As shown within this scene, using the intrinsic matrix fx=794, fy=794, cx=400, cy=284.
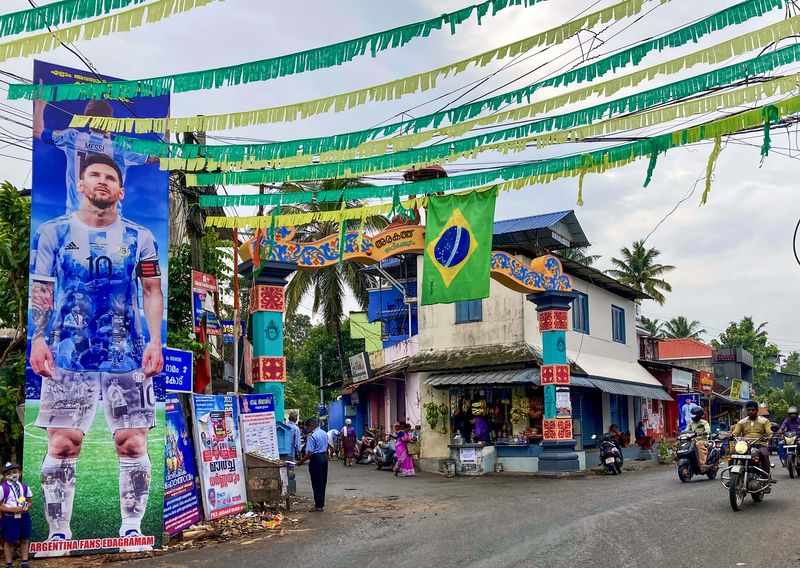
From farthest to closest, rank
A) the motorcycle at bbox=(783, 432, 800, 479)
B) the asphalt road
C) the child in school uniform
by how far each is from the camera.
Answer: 1. the motorcycle at bbox=(783, 432, 800, 479)
2. the child in school uniform
3. the asphalt road

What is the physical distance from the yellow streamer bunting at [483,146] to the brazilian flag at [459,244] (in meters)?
1.88

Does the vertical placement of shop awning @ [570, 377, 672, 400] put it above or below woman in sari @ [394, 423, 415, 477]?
above

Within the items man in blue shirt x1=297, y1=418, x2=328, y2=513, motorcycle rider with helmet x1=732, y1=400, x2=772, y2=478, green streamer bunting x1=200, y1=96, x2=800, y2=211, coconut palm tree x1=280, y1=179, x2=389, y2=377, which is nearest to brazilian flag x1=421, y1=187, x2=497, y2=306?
green streamer bunting x1=200, y1=96, x2=800, y2=211

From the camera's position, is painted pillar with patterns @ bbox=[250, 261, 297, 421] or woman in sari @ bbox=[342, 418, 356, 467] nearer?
painted pillar with patterns @ bbox=[250, 261, 297, 421]

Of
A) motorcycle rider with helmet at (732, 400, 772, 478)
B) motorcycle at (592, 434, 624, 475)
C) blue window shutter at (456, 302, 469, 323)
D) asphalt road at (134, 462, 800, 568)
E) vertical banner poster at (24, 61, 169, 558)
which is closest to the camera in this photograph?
asphalt road at (134, 462, 800, 568)

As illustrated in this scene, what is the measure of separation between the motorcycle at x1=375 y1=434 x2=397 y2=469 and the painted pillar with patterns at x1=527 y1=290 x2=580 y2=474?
590cm

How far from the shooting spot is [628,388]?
1168 inches

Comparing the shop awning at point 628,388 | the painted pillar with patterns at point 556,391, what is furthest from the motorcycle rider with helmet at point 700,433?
the shop awning at point 628,388

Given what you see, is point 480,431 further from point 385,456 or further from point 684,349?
point 684,349

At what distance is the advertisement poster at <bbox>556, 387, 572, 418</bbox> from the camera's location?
2241cm

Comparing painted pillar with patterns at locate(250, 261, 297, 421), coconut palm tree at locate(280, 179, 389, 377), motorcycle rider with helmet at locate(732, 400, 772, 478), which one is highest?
coconut palm tree at locate(280, 179, 389, 377)

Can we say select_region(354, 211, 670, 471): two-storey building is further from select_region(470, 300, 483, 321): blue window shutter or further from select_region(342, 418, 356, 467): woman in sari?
select_region(342, 418, 356, 467): woman in sari

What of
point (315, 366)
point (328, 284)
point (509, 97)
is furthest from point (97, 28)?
point (315, 366)

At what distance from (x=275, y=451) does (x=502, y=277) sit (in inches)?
339
